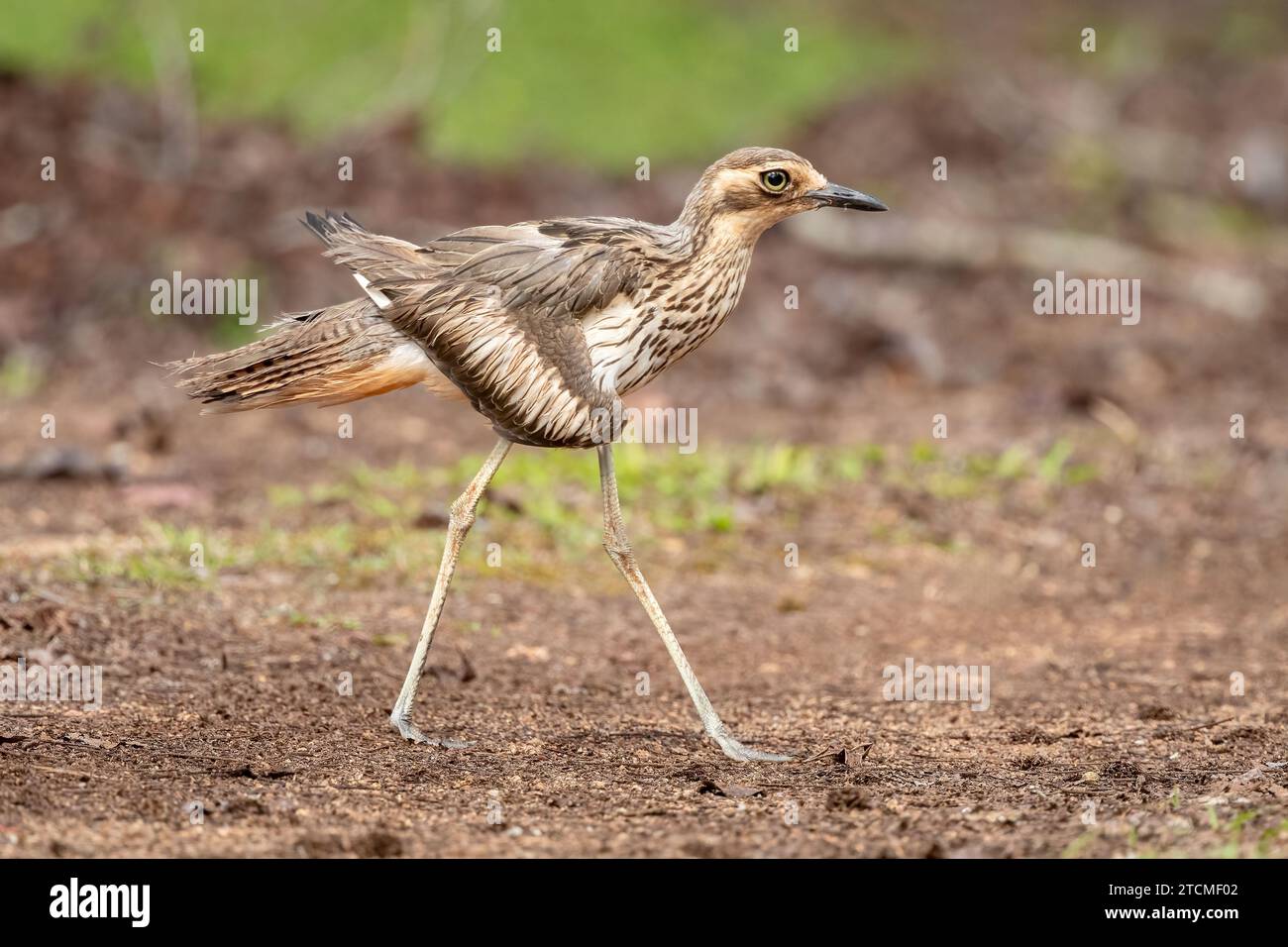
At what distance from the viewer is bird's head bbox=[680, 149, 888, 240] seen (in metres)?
5.26

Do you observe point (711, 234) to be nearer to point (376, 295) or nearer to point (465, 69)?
point (376, 295)

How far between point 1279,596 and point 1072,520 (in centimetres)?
122

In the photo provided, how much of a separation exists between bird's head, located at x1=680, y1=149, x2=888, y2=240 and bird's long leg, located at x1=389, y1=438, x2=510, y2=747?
1.02 metres

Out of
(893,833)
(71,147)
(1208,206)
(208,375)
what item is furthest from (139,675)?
(1208,206)

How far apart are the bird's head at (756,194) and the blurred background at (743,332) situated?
71.1 inches

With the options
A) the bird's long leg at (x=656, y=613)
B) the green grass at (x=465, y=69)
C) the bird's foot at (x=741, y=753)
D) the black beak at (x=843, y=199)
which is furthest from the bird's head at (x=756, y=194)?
the green grass at (x=465, y=69)

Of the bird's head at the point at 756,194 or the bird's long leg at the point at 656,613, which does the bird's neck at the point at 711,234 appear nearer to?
the bird's head at the point at 756,194

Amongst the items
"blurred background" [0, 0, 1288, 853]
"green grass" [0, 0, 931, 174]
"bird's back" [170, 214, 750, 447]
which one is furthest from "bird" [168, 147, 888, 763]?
"green grass" [0, 0, 931, 174]

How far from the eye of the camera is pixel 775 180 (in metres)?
5.27

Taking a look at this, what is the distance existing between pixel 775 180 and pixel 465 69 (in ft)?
31.0

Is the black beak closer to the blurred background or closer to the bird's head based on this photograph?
the bird's head

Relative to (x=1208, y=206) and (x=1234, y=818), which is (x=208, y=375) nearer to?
(x=1234, y=818)

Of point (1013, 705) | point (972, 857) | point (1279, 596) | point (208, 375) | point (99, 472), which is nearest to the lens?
point (972, 857)

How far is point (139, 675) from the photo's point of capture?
548 centimetres
